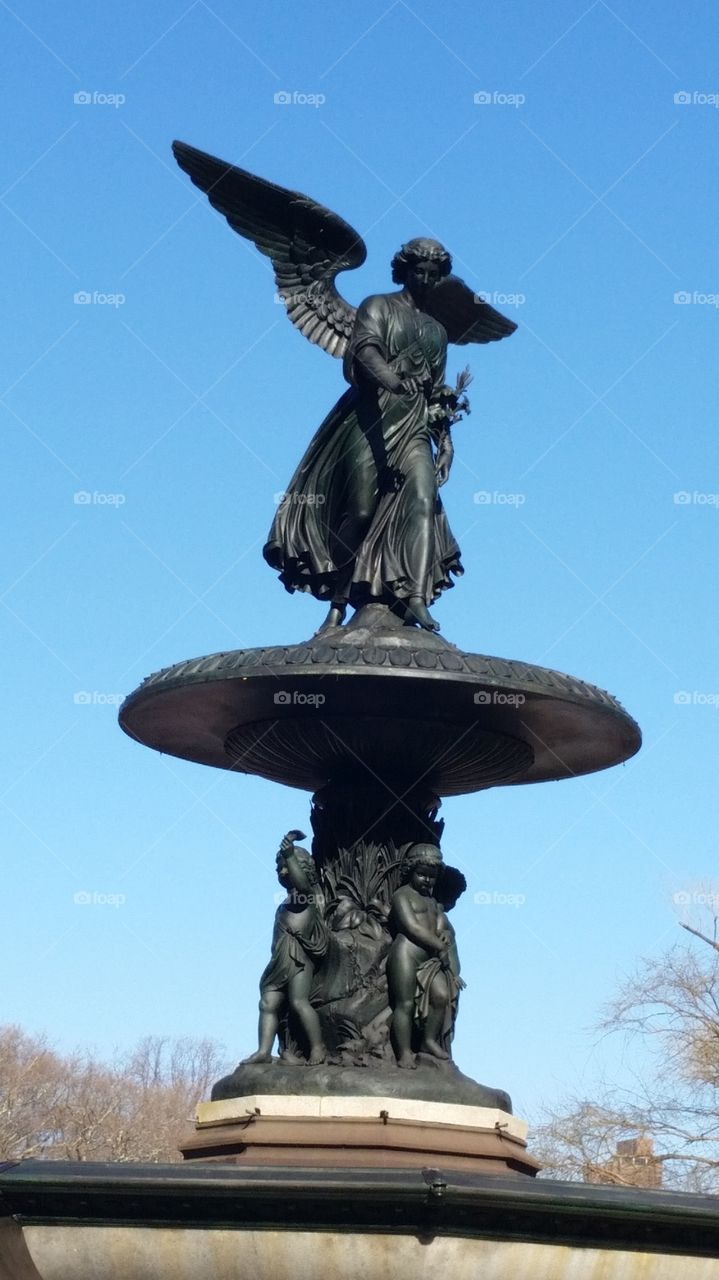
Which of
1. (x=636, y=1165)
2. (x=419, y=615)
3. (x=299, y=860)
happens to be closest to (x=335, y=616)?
(x=419, y=615)

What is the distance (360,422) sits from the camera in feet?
39.1

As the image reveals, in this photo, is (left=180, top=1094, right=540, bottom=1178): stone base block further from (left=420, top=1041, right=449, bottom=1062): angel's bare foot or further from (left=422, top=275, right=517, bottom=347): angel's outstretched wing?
(left=422, top=275, right=517, bottom=347): angel's outstretched wing

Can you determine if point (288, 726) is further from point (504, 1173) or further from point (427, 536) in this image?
point (504, 1173)

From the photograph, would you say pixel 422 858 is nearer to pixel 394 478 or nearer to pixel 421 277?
pixel 394 478

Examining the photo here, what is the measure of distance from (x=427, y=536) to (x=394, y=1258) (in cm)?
469

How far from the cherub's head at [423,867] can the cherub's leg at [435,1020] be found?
52 cm

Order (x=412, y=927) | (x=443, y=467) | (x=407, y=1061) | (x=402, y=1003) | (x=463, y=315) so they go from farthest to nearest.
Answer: (x=463, y=315)
(x=443, y=467)
(x=412, y=927)
(x=402, y=1003)
(x=407, y=1061)

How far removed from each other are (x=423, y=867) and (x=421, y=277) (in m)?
3.88

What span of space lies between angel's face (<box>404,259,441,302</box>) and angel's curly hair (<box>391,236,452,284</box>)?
2 centimetres

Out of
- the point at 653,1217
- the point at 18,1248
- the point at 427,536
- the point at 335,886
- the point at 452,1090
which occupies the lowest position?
the point at 18,1248

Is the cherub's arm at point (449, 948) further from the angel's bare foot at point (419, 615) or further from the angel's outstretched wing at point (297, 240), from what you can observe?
the angel's outstretched wing at point (297, 240)

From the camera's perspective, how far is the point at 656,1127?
29.9m

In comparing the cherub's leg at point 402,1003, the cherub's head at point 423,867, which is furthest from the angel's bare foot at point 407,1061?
the cherub's head at point 423,867

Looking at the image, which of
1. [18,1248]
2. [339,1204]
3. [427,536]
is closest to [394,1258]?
[339,1204]
